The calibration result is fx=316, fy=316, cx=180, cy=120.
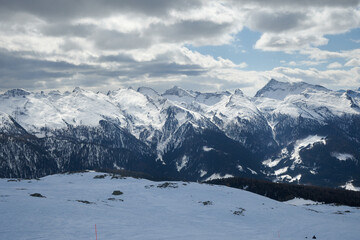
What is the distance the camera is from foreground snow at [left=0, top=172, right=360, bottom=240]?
47.1 metres

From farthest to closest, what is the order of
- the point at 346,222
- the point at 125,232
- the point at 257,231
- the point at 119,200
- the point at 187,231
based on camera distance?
the point at 119,200, the point at 346,222, the point at 257,231, the point at 187,231, the point at 125,232

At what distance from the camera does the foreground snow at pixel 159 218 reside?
4706cm

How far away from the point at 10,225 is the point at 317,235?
50.2m

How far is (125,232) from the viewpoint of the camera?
48188 mm

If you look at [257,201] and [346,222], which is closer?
[346,222]

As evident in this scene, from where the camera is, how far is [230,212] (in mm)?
75250

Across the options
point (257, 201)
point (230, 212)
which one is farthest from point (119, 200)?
point (257, 201)

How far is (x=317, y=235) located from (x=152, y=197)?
4511 cm

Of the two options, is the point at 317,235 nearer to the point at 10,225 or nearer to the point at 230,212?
the point at 230,212

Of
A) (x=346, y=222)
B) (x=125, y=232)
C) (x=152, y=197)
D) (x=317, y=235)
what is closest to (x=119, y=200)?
(x=152, y=197)

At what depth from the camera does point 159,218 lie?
63.4 meters

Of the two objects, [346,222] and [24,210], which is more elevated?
[24,210]

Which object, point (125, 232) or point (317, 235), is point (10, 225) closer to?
point (125, 232)

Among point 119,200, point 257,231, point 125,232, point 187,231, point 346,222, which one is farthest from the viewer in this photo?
point 119,200
